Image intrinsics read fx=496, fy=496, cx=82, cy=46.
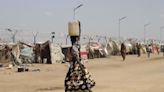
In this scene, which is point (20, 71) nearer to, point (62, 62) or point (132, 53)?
point (62, 62)

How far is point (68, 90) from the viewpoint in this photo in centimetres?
926

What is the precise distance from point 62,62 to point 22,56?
4144 millimetres

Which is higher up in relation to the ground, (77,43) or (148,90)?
(77,43)

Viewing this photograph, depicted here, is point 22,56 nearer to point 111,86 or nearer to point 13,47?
point 13,47

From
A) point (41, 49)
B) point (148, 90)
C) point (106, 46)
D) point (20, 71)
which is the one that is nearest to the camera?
point (148, 90)

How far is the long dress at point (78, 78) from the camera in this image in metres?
9.11

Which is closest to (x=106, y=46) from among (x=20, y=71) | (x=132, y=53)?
(x=132, y=53)

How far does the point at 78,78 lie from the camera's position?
360 inches

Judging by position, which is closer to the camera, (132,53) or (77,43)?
(77,43)

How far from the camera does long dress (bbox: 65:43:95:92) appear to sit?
29.9 feet

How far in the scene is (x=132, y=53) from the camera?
2766 inches

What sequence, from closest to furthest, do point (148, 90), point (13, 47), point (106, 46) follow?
1. point (148, 90)
2. point (13, 47)
3. point (106, 46)

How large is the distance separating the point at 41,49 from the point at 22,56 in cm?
275

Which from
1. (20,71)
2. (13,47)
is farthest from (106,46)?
(20,71)
